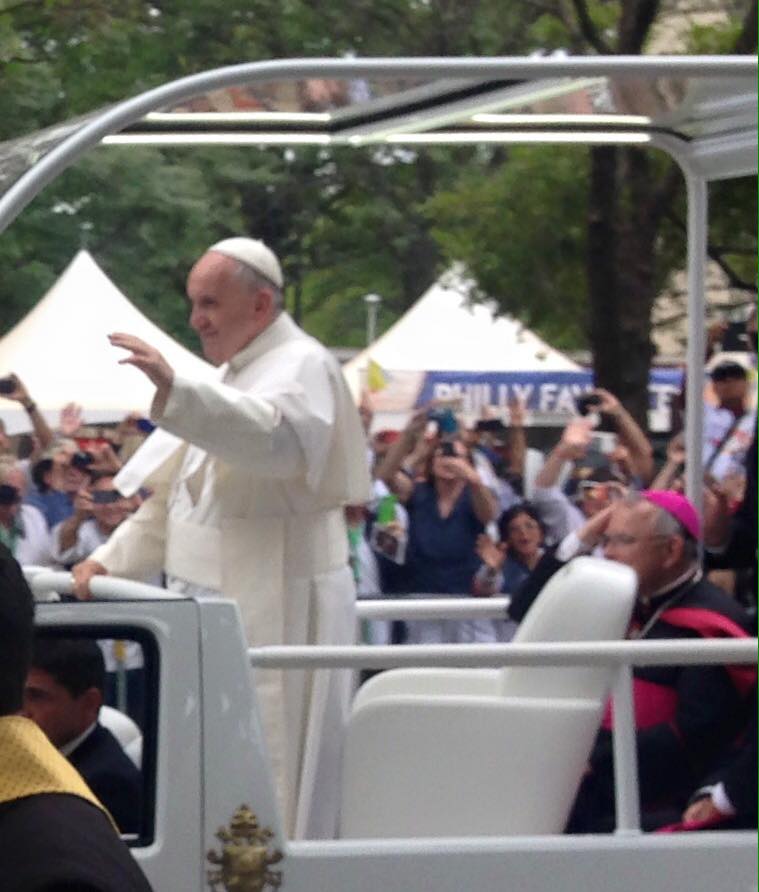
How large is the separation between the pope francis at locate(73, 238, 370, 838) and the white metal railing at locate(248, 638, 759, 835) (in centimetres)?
82

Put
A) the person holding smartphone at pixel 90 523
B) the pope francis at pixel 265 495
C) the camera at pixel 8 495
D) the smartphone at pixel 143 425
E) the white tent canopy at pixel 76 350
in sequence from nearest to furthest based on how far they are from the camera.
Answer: the pope francis at pixel 265 495, the person holding smartphone at pixel 90 523, the camera at pixel 8 495, the smartphone at pixel 143 425, the white tent canopy at pixel 76 350

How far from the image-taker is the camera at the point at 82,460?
33.6 ft

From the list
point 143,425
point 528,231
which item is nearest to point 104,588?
point 143,425

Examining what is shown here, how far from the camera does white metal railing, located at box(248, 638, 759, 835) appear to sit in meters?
4.10

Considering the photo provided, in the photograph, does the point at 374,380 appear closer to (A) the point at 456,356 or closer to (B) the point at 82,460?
(B) the point at 82,460

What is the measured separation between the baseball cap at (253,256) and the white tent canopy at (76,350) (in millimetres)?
9619

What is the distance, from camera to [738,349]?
981 centimetres

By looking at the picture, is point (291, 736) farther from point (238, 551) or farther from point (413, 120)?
point (413, 120)

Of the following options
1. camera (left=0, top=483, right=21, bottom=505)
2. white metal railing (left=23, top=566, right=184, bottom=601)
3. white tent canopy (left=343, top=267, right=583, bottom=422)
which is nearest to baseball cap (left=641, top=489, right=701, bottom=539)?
white metal railing (left=23, top=566, right=184, bottom=601)

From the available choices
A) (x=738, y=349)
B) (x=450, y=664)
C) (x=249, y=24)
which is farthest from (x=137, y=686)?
(x=249, y=24)

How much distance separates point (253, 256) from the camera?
5.53 meters

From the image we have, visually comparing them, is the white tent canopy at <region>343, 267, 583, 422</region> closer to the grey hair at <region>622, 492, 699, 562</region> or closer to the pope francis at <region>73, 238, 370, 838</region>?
the pope francis at <region>73, 238, 370, 838</region>

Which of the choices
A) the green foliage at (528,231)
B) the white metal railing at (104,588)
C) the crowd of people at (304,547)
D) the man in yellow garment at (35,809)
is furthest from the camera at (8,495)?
the green foliage at (528,231)

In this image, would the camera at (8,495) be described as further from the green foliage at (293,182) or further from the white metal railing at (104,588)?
the white metal railing at (104,588)
